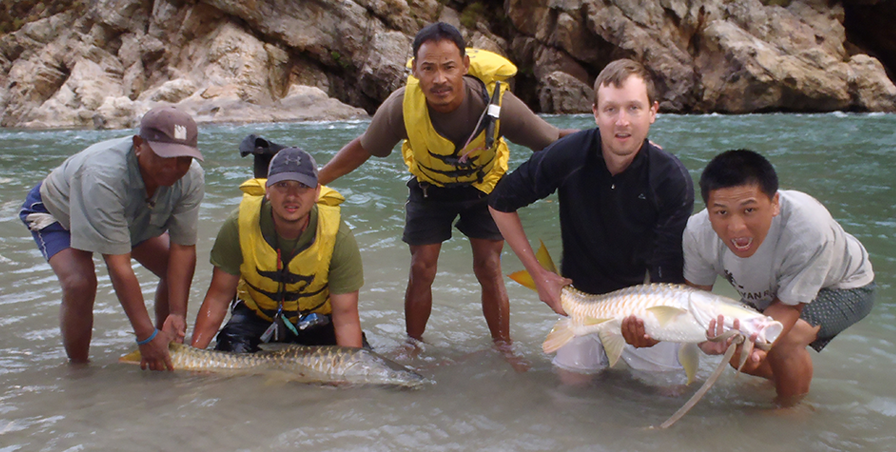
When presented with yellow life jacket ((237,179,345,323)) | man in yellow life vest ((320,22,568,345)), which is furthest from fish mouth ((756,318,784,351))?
yellow life jacket ((237,179,345,323))

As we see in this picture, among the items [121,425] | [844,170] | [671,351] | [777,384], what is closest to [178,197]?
[121,425]

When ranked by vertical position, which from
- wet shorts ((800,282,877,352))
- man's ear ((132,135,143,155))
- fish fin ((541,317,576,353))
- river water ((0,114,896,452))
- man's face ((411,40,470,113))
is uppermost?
man's face ((411,40,470,113))

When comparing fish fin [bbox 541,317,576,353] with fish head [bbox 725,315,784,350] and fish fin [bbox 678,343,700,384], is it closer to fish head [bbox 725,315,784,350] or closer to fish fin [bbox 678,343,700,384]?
fish fin [bbox 678,343,700,384]

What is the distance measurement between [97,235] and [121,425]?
1120 millimetres


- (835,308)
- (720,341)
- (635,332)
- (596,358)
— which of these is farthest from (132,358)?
(835,308)

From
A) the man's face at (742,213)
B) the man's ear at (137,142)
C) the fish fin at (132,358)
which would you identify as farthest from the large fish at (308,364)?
the man's face at (742,213)

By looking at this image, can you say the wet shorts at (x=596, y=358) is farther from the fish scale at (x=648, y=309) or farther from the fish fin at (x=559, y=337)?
the fish scale at (x=648, y=309)

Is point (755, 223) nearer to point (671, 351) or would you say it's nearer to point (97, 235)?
point (671, 351)

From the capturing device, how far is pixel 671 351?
156 inches

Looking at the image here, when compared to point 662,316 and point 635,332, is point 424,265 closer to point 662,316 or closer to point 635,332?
point 635,332

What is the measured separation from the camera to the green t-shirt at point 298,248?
13.5 ft

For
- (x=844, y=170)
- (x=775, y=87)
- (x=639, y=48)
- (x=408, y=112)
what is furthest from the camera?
(x=639, y=48)

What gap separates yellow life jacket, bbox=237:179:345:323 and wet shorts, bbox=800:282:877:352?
9.29ft

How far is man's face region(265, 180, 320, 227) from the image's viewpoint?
388cm
